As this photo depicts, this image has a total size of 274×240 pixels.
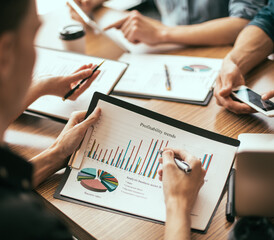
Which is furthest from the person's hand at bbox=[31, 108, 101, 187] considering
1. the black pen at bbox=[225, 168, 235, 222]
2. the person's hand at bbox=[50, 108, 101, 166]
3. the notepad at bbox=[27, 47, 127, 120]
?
the black pen at bbox=[225, 168, 235, 222]

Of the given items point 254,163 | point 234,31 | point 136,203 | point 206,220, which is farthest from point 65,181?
point 234,31

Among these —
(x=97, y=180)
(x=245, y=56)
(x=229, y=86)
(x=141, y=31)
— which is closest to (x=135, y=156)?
(x=97, y=180)

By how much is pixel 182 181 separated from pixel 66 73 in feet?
2.15

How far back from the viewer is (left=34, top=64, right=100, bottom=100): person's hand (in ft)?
3.73

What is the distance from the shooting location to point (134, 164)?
91 cm

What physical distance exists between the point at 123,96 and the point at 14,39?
68cm

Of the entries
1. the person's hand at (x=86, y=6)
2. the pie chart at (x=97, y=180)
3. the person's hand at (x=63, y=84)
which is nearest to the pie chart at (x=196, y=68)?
the person's hand at (x=63, y=84)

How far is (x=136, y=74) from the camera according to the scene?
4.25ft

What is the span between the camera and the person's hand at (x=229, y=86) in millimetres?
Result: 1045

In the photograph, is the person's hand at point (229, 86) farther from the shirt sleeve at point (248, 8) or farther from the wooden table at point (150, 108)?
the shirt sleeve at point (248, 8)

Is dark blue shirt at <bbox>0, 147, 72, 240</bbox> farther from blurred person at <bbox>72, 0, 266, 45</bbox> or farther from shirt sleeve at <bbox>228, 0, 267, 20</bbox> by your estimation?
shirt sleeve at <bbox>228, 0, 267, 20</bbox>

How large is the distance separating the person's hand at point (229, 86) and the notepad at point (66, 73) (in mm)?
324

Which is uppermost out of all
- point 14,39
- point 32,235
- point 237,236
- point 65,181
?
point 14,39

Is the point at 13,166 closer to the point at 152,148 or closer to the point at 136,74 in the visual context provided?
the point at 152,148
